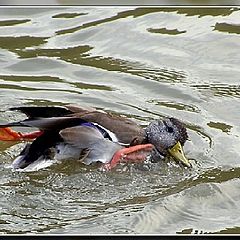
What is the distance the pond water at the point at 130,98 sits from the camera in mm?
4855

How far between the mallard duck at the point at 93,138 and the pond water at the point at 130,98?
0.07 metres

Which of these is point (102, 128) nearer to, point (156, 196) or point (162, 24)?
point (156, 196)

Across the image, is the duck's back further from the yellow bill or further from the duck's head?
the yellow bill

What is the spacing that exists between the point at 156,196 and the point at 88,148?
42cm

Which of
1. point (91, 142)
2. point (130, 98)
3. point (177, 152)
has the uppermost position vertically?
point (91, 142)

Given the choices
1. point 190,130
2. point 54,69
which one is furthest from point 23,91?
point 190,130

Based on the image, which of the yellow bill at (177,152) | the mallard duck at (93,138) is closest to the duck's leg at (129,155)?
the mallard duck at (93,138)

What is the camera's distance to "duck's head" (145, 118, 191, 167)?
5.36 metres

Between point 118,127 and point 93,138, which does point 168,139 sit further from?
point 93,138

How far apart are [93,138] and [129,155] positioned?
7.6 inches

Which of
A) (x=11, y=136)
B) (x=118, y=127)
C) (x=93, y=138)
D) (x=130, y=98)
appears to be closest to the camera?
(x=93, y=138)

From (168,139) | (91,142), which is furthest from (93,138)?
(168,139)

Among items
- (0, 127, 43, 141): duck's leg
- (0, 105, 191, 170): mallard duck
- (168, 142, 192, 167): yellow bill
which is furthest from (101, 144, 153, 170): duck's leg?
(0, 127, 43, 141): duck's leg

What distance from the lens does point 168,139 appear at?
536 cm
